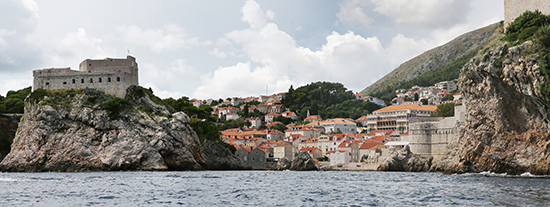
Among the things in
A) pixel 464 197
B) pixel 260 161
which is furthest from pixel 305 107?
pixel 464 197

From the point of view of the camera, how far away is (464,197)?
17.7m

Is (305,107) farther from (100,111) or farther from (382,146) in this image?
(100,111)

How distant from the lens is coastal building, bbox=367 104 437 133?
8331cm

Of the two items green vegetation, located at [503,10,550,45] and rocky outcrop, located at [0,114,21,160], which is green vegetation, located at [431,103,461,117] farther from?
rocky outcrop, located at [0,114,21,160]

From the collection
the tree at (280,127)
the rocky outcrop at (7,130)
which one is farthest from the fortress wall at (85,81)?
the tree at (280,127)

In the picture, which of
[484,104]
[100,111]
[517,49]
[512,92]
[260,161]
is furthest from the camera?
[260,161]

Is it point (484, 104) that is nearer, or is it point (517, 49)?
point (517, 49)

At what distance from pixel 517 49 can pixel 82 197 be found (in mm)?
23093

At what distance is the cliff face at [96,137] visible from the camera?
133 feet

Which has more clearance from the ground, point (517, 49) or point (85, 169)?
point (517, 49)

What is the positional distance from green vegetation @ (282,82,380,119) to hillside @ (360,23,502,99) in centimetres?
3566

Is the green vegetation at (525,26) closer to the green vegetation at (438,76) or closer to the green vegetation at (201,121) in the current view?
the green vegetation at (201,121)

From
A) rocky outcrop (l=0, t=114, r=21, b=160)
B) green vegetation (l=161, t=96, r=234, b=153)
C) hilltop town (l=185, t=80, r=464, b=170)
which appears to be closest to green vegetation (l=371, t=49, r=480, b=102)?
hilltop town (l=185, t=80, r=464, b=170)

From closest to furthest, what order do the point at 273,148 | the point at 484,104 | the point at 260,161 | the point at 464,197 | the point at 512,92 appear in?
the point at 464,197 → the point at 512,92 → the point at 484,104 → the point at 260,161 → the point at 273,148
